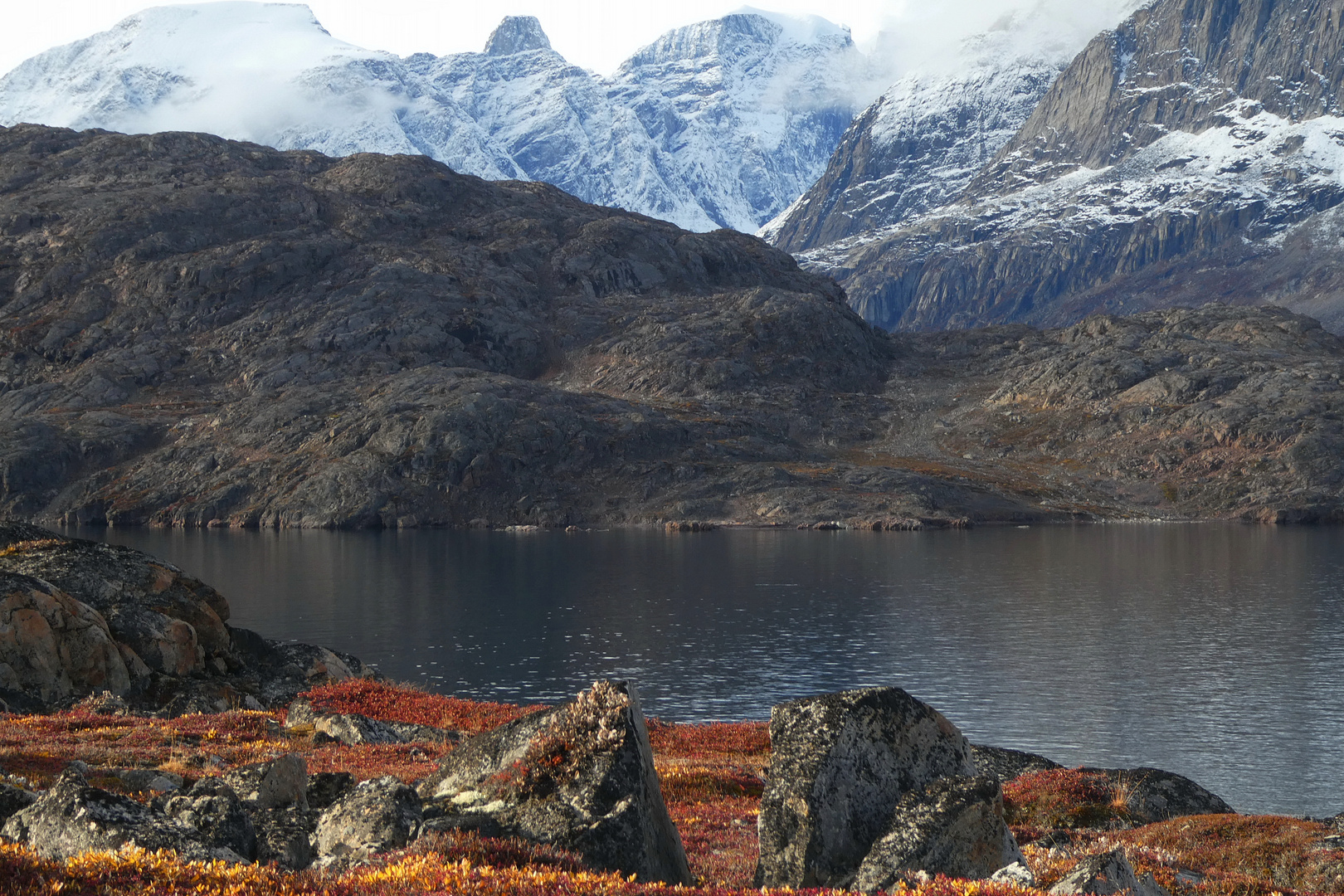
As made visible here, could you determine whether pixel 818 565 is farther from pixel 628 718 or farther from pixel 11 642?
pixel 628 718

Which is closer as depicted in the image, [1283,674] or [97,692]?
[97,692]

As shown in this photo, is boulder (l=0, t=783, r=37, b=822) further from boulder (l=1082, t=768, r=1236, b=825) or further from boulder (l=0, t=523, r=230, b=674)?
boulder (l=0, t=523, r=230, b=674)

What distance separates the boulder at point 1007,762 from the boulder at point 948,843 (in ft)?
65.1

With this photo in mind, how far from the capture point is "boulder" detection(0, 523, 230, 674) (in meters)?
44.8

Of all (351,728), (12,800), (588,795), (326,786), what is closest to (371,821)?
(588,795)

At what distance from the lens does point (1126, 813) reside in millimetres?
30625

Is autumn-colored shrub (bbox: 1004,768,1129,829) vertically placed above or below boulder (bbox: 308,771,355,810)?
below

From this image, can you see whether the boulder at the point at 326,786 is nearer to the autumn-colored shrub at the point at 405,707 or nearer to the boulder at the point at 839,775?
the boulder at the point at 839,775

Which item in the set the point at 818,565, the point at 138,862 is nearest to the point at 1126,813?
the point at 138,862

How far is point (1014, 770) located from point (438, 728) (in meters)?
18.6

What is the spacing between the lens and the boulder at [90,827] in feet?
49.4

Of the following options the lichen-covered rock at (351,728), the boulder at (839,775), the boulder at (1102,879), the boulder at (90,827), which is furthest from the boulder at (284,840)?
the lichen-covered rock at (351,728)

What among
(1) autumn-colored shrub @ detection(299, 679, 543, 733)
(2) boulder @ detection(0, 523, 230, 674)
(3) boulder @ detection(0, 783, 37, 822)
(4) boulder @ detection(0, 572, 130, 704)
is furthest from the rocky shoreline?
(2) boulder @ detection(0, 523, 230, 674)

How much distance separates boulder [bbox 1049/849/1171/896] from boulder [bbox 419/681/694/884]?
591 centimetres
